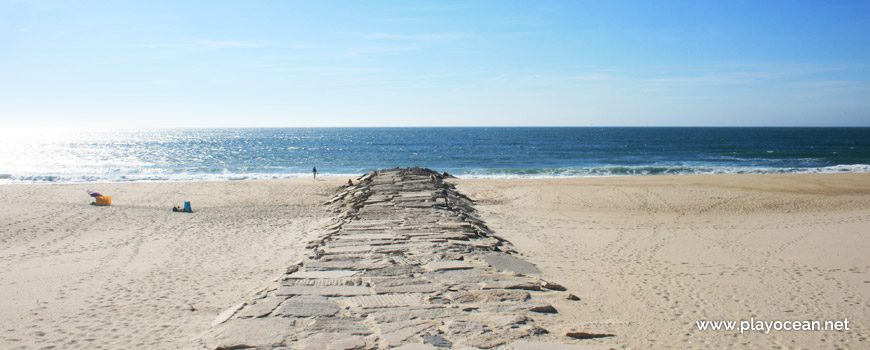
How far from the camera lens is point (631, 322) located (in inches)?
222

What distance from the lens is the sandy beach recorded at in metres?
5.57

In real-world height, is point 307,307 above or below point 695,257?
above

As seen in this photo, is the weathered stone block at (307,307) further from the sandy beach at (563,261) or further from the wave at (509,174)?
the wave at (509,174)

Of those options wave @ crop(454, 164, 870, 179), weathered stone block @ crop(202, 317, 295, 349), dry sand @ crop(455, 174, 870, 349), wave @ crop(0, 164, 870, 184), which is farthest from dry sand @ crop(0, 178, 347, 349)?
wave @ crop(454, 164, 870, 179)

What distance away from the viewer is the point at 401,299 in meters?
5.91

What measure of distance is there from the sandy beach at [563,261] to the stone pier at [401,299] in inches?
19.8

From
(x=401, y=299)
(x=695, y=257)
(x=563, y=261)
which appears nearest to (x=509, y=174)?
(x=695, y=257)

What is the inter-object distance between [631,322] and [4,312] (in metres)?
7.69

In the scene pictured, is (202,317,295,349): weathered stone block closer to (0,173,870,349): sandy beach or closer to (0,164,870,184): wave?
(0,173,870,349): sandy beach

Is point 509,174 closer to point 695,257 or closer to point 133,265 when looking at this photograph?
point 695,257

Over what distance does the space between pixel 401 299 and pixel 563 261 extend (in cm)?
407

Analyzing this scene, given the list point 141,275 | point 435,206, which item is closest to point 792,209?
point 435,206

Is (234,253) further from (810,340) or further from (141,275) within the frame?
(810,340)

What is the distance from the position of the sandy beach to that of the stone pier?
502 millimetres
